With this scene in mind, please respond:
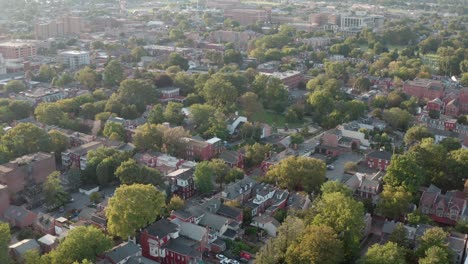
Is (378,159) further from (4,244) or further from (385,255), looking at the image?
(4,244)

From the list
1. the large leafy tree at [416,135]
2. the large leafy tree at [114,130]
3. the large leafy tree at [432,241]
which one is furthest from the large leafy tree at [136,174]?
the large leafy tree at [416,135]

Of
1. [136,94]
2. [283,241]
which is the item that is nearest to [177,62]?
[136,94]

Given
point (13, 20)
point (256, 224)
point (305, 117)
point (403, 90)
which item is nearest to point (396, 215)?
point (256, 224)

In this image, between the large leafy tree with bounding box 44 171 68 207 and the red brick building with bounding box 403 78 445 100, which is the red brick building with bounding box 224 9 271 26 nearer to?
the red brick building with bounding box 403 78 445 100

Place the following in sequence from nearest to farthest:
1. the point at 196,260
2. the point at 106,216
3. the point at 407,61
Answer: the point at 196,260
the point at 106,216
the point at 407,61

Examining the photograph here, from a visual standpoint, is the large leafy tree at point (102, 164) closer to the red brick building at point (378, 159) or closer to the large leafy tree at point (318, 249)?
the large leafy tree at point (318, 249)

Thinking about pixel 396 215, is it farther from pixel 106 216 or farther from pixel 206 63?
pixel 206 63

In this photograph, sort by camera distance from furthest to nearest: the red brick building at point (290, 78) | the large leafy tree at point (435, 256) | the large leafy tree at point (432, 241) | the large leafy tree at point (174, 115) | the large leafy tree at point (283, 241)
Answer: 1. the red brick building at point (290, 78)
2. the large leafy tree at point (174, 115)
3. the large leafy tree at point (432, 241)
4. the large leafy tree at point (283, 241)
5. the large leafy tree at point (435, 256)
